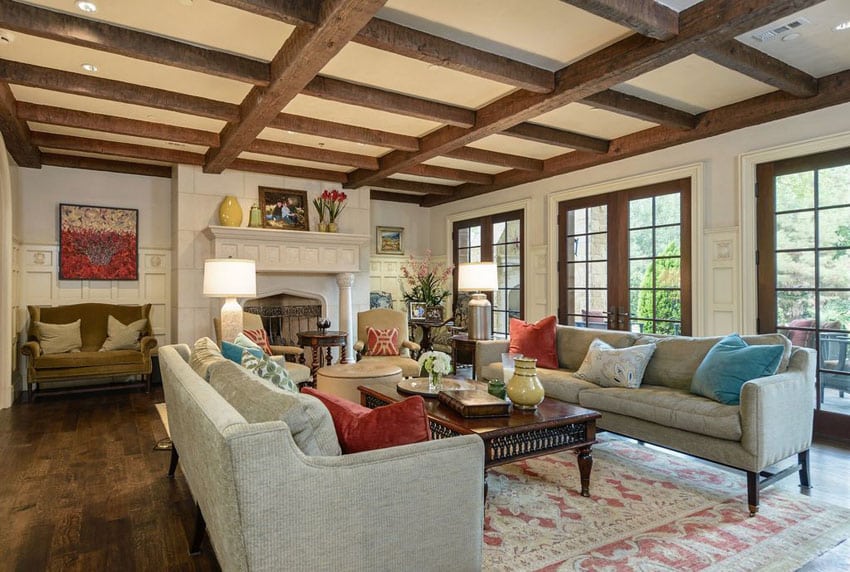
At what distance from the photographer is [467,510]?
167 centimetres

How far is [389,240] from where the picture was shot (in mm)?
7836

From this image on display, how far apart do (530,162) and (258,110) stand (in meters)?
3.27

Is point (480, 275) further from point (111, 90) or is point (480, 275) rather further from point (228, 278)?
point (111, 90)

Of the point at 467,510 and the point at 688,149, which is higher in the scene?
the point at 688,149

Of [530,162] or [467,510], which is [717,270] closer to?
[530,162]

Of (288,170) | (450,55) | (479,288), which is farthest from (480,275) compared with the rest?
(288,170)

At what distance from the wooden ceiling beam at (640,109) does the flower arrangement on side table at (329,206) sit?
354cm

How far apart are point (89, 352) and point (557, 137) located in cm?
520

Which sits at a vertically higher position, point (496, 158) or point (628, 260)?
point (496, 158)

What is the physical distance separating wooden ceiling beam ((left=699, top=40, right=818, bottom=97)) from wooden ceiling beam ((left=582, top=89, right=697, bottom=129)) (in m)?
0.80

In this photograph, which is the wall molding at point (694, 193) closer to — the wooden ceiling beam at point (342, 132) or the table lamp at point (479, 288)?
the table lamp at point (479, 288)

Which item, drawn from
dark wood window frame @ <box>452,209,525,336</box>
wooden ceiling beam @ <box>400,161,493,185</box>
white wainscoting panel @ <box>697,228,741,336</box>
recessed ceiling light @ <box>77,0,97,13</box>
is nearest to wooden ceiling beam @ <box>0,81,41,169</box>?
recessed ceiling light @ <box>77,0,97,13</box>

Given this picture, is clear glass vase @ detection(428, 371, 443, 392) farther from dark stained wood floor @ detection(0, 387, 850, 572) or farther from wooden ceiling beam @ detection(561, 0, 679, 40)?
wooden ceiling beam @ detection(561, 0, 679, 40)

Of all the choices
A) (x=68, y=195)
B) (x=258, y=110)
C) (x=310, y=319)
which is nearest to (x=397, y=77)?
(x=258, y=110)
